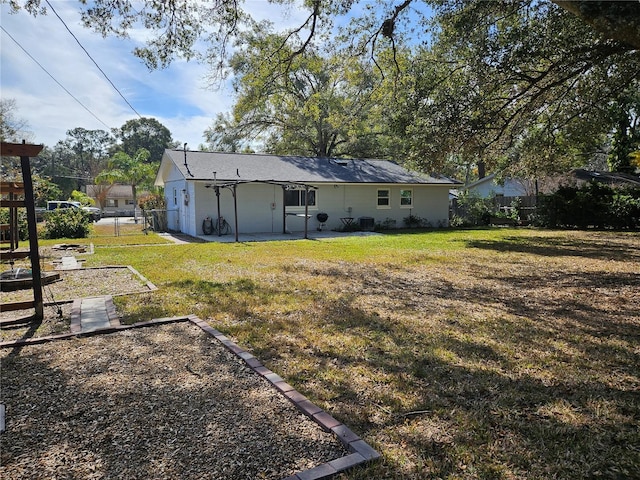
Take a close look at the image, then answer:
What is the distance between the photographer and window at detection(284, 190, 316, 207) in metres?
17.4

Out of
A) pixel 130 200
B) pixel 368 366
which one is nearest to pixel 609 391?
pixel 368 366

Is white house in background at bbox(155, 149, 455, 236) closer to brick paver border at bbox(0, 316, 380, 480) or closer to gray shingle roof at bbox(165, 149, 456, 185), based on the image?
gray shingle roof at bbox(165, 149, 456, 185)

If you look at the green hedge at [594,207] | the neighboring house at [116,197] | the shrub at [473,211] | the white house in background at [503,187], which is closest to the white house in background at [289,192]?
the shrub at [473,211]

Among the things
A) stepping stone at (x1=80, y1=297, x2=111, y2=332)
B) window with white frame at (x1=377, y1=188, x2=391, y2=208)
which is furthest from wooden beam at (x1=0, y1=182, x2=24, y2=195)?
window with white frame at (x1=377, y1=188, x2=391, y2=208)

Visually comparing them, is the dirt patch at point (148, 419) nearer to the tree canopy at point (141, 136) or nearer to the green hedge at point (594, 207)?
the green hedge at point (594, 207)

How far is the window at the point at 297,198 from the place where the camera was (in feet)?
57.1

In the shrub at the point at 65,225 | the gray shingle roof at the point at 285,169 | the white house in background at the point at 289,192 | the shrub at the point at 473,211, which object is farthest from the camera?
the shrub at the point at 473,211

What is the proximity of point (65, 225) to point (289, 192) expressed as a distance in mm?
8777

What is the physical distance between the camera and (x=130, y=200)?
161 ft

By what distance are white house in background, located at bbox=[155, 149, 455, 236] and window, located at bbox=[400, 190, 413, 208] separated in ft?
0.16

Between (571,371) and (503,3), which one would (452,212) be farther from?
(571,371)

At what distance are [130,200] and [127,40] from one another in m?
46.4

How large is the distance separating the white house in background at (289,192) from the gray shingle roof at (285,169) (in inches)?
1.5

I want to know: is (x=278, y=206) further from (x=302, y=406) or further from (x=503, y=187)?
(x=503, y=187)
